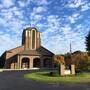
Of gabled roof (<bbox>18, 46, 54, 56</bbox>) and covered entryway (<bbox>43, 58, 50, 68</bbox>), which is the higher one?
gabled roof (<bbox>18, 46, 54, 56</bbox>)

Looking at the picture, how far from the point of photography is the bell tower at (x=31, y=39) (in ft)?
268

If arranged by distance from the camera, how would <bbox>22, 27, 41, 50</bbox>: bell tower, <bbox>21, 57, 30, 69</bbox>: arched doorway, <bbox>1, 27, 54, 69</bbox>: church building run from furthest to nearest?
<bbox>22, 27, 41, 50</bbox>: bell tower
<bbox>21, 57, 30, 69</bbox>: arched doorway
<bbox>1, 27, 54, 69</bbox>: church building

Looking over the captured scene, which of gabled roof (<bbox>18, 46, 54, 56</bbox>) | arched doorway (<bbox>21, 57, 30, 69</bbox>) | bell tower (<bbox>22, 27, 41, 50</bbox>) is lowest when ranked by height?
arched doorway (<bbox>21, 57, 30, 69</bbox>)

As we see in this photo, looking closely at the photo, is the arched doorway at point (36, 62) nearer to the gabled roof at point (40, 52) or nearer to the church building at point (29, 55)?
the church building at point (29, 55)

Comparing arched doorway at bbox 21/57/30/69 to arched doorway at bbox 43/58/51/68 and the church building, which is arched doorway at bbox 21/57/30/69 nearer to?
the church building

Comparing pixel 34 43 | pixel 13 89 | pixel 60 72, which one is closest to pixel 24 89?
pixel 13 89

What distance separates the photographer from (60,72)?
3688cm

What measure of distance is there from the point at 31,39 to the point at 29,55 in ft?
24.2


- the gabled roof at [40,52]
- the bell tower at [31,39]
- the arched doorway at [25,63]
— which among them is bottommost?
the arched doorway at [25,63]

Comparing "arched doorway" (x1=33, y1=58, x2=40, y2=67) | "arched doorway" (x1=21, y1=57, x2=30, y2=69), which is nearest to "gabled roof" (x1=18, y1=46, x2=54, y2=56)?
"arched doorway" (x1=21, y1=57, x2=30, y2=69)

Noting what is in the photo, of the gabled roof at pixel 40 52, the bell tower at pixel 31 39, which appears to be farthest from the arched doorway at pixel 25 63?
the bell tower at pixel 31 39

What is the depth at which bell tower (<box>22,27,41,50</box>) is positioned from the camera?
81.6 meters

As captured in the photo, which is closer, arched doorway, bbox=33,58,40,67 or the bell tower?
arched doorway, bbox=33,58,40,67

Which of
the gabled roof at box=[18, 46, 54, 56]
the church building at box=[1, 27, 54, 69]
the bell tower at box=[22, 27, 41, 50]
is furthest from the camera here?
the bell tower at box=[22, 27, 41, 50]
